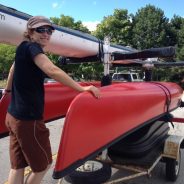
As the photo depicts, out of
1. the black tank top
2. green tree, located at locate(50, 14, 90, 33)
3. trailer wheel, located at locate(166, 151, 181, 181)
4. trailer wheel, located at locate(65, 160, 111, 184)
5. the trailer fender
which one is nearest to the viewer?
the black tank top

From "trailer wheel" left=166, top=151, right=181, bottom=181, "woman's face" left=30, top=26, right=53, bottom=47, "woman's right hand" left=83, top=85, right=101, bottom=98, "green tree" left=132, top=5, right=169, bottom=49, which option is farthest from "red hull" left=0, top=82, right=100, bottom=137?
"green tree" left=132, top=5, right=169, bottom=49

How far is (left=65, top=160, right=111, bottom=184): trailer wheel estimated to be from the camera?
3.80 meters

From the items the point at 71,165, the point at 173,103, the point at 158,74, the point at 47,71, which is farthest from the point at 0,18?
the point at 158,74

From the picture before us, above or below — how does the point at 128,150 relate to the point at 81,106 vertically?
Answer: below

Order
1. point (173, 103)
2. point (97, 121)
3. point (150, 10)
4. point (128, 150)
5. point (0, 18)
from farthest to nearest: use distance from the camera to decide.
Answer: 1. point (150, 10)
2. point (173, 103)
3. point (128, 150)
4. point (0, 18)
5. point (97, 121)

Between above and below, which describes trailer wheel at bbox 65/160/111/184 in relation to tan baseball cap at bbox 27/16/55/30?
below

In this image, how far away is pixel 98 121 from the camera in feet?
10.7

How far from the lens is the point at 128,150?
4539 mm

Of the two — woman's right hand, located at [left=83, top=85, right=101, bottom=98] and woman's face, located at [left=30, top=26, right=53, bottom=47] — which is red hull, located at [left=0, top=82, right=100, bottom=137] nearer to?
woman's right hand, located at [left=83, top=85, right=101, bottom=98]

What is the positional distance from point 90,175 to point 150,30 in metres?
46.9

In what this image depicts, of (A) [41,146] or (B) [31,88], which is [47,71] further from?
(A) [41,146]

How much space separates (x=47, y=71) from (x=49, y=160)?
0.86m

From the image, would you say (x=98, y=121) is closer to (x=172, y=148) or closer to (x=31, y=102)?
(x=31, y=102)

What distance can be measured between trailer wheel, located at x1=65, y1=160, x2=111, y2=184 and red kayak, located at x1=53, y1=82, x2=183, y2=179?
58cm
